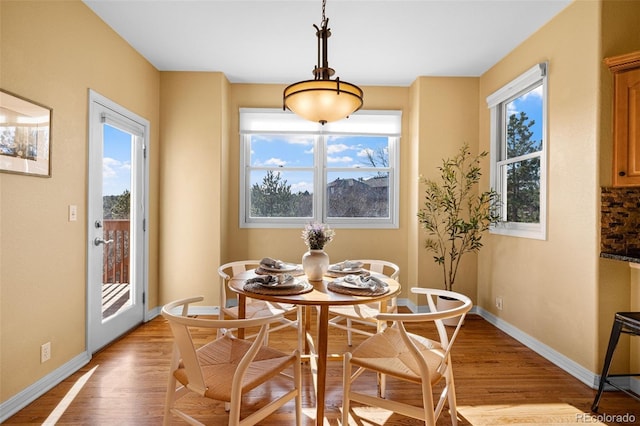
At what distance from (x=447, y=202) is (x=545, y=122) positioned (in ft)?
3.68

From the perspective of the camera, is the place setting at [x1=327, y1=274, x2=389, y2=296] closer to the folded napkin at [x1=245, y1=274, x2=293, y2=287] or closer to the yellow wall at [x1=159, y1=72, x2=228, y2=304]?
the folded napkin at [x1=245, y1=274, x2=293, y2=287]

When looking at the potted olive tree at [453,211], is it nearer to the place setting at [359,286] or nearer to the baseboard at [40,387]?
the place setting at [359,286]

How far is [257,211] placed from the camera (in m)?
4.22

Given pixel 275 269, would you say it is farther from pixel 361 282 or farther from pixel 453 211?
pixel 453 211

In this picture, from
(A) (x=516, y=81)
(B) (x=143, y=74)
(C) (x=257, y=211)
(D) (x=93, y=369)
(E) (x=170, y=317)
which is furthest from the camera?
(C) (x=257, y=211)

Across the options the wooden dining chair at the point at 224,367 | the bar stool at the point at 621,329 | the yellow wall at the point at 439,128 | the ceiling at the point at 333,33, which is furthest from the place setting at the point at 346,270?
the ceiling at the point at 333,33

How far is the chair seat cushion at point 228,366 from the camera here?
1465 mm

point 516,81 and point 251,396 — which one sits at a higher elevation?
point 516,81

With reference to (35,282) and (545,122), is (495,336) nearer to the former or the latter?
(545,122)

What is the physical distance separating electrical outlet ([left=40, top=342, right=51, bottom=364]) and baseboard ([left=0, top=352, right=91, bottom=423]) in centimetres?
11

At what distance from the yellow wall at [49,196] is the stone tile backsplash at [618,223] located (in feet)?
12.2

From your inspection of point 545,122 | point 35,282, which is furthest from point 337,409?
point 545,122

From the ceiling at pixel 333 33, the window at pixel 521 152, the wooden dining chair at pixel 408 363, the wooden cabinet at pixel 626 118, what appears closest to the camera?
the wooden dining chair at pixel 408 363

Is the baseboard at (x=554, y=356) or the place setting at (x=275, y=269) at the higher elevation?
the place setting at (x=275, y=269)
